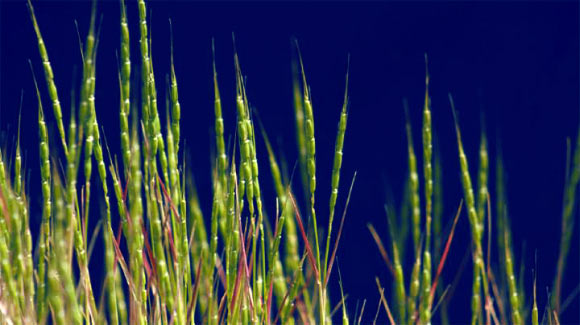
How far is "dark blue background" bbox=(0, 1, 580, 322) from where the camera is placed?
3168mm

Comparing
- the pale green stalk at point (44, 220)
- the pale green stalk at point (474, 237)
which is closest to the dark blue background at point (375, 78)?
the pale green stalk at point (474, 237)

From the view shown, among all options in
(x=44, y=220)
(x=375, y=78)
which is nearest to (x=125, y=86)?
(x=44, y=220)

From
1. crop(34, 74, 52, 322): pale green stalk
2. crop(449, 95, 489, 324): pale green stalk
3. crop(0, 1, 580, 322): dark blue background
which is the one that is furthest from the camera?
crop(0, 1, 580, 322): dark blue background

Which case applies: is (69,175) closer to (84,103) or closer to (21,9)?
(84,103)

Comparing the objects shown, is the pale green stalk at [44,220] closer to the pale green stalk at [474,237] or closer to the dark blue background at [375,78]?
the pale green stalk at [474,237]

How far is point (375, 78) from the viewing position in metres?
3.20

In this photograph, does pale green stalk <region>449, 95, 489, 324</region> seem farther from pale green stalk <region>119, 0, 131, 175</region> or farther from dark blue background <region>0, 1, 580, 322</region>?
dark blue background <region>0, 1, 580, 322</region>

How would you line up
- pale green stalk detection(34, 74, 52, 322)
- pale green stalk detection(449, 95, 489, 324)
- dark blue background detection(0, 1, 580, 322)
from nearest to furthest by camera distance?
pale green stalk detection(34, 74, 52, 322) → pale green stalk detection(449, 95, 489, 324) → dark blue background detection(0, 1, 580, 322)

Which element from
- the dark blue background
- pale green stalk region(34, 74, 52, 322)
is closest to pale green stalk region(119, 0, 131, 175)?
pale green stalk region(34, 74, 52, 322)

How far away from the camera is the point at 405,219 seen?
1.04 meters

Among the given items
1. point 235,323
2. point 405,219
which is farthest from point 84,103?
point 405,219

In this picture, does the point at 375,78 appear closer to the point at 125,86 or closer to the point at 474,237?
the point at 474,237

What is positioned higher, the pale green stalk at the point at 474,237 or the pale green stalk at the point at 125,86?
the pale green stalk at the point at 125,86

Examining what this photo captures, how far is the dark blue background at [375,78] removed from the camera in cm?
317
